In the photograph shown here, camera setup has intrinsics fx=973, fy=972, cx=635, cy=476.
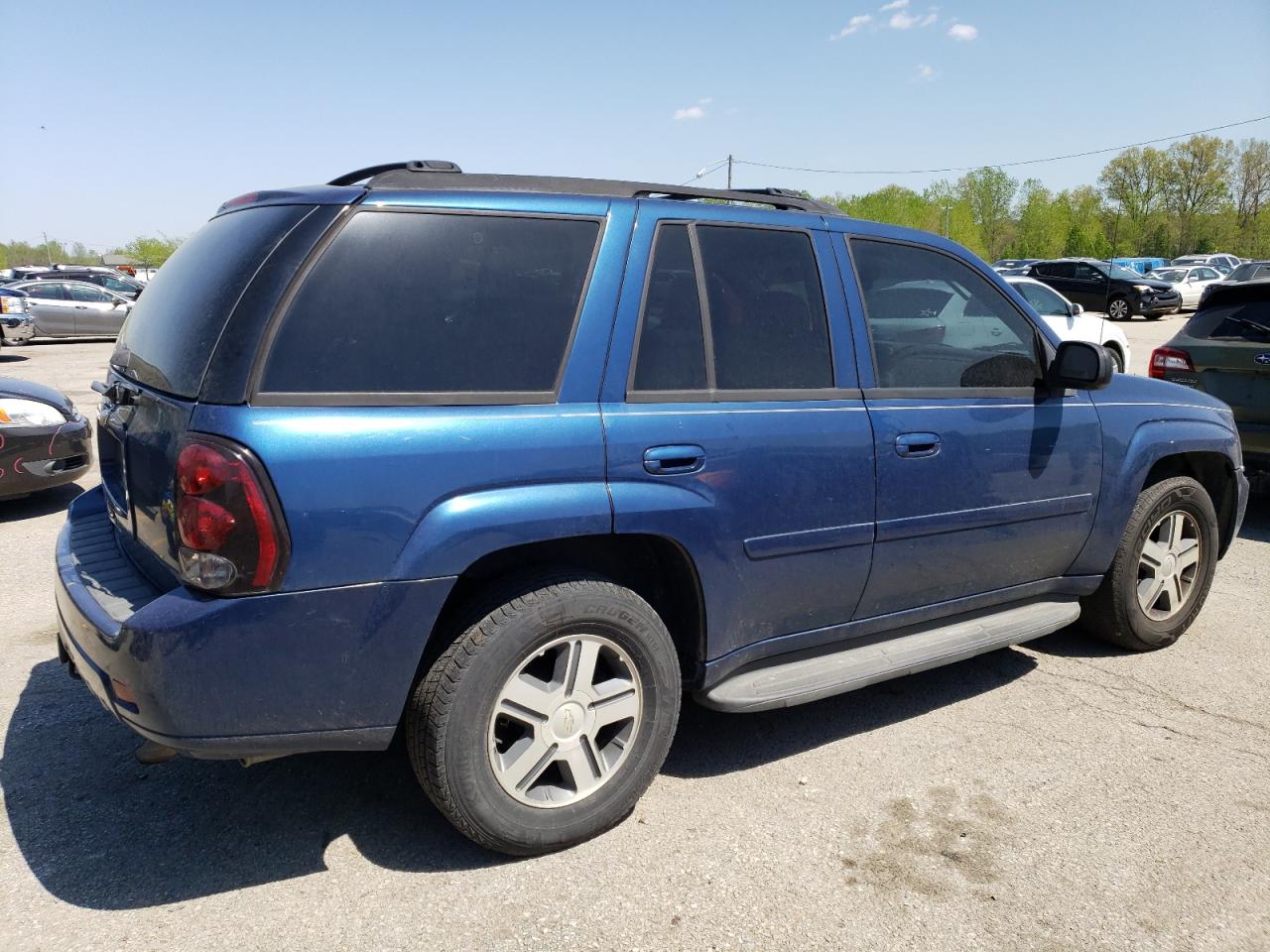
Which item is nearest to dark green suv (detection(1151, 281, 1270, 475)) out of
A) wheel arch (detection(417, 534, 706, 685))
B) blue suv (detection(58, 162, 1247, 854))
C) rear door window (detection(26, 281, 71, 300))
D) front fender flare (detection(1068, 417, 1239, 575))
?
front fender flare (detection(1068, 417, 1239, 575))

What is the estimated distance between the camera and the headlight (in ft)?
21.8

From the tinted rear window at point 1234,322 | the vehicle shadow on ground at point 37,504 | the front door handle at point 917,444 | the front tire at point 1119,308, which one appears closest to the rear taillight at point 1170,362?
the tinted rear window at point 1234,322

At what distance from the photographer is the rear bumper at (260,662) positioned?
2.37 meters

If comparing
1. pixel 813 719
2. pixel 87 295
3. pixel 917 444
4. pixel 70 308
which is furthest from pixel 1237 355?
pixel 87 295

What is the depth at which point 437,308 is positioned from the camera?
2.65 metres

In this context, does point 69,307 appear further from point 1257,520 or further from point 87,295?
point 1257,520

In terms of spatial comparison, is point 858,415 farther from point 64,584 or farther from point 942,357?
point 64,584

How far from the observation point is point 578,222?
2936mm

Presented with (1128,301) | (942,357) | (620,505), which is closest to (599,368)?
(620,505)

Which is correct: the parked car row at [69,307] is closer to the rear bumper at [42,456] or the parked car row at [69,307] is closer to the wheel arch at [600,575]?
the rear bumper at [42,456]

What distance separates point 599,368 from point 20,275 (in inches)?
1420

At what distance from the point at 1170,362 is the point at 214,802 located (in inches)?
271

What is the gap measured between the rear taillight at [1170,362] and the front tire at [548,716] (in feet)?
18.8

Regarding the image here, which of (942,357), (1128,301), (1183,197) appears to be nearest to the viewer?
(942,357)
